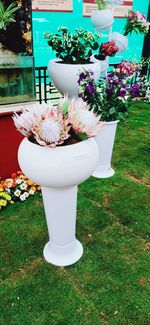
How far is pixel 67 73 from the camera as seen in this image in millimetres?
2867

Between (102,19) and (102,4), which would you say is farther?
(102,4)

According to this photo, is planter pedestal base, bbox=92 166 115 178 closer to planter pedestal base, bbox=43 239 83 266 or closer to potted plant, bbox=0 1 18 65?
planter pedestal base, bbox=43 239 83 266

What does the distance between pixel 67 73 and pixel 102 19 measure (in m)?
0.60

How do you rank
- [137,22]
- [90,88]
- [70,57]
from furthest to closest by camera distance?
[137,22] → [70,57] → [90,88]

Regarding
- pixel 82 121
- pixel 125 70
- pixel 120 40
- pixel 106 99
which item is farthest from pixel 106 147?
pixel 120 40

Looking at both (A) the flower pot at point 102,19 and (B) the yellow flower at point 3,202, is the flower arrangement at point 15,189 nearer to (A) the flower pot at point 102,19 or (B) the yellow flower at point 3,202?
(B) the yellow flower at point 3,202

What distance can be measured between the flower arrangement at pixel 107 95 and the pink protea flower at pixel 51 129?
100 centimetres

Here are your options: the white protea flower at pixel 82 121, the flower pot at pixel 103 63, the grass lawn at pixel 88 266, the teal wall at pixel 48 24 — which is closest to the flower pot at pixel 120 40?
the flower pot at pixel 103 63

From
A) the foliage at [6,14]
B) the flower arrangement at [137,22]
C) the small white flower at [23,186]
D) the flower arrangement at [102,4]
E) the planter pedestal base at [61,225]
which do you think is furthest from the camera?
the flower arrangement at [137,22]

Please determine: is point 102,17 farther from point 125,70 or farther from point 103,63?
point 125,70

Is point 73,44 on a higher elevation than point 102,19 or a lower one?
lower

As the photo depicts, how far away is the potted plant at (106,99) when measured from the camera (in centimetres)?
228

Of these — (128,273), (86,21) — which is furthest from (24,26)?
(86,21)

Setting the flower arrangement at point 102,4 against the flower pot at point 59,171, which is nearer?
the flower pot at point 59,171
